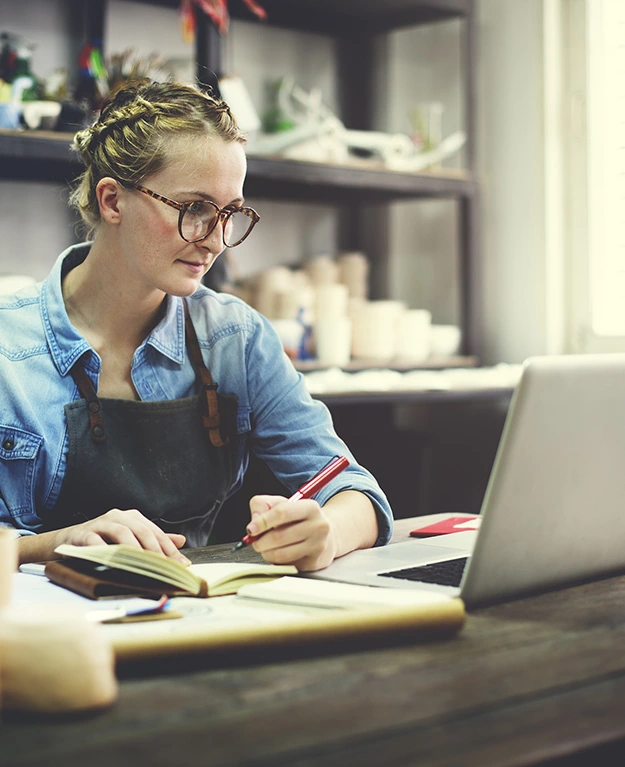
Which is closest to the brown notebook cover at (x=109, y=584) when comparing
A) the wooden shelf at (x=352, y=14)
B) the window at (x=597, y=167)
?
the wooden shelf at (x=352, y=14)

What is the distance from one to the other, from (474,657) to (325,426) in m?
0.77

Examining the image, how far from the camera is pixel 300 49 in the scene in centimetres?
357

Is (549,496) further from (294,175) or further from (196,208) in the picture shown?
(294,175)

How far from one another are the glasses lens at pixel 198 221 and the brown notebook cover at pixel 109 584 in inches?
24.3

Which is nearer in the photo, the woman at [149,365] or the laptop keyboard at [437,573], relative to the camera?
the laptop keyboard at [437,573]

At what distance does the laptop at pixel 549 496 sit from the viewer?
95 cm

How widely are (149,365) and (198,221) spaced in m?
0.25

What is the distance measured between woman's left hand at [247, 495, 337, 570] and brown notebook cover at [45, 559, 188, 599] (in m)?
0.14

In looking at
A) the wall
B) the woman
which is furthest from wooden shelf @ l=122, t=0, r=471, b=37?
the woman

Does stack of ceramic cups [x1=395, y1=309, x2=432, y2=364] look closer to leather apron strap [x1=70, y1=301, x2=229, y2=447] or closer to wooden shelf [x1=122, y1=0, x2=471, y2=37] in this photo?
wooden shelf [x1=122, y1=0, x2=471, y2=37]

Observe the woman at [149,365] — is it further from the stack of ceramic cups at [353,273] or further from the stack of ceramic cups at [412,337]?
the stack of ceramic cups at [353,273]

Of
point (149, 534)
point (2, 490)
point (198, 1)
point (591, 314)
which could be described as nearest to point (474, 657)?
point (149, 534)

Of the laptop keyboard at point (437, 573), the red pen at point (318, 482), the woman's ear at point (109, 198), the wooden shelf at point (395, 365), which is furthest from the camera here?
the wooden shelf at point (395, 365)

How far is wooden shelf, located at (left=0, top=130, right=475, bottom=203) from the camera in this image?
2467 millimetres
